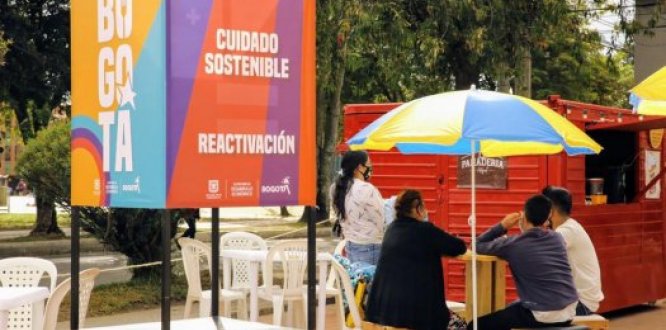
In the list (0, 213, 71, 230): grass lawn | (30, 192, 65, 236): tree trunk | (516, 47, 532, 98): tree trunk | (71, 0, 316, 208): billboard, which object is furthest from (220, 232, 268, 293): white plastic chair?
(0, 213, 71, 230): grass lawn

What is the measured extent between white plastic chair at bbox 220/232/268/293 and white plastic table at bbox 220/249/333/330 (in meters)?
0.08

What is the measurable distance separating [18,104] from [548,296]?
18931mm

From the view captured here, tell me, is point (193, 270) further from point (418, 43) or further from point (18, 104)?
point (18, 104)

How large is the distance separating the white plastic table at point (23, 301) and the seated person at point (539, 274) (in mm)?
3286

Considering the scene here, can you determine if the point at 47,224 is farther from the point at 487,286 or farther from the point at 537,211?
the point at 537,211

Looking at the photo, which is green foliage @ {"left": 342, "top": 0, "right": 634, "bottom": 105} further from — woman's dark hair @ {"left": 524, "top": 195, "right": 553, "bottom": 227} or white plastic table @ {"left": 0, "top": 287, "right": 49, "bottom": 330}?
white plastic table @ {"left": 0, "top": 287, "right": 49, "bottom": 330}

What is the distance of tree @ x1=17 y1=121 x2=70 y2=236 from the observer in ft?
42.2

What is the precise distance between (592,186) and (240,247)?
4179mm

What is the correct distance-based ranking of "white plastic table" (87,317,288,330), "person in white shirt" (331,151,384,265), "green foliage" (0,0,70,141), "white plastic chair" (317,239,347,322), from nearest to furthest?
"white plastic table" (87,317,288,330) → "person in white shirt" (331,151,384,265) → "white plastic chair" (317,239,347,322) → "green foliage" (0,0,70,141)

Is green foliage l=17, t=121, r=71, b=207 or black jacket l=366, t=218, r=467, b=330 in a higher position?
green foliage l=17, t=121, r=71, b=207

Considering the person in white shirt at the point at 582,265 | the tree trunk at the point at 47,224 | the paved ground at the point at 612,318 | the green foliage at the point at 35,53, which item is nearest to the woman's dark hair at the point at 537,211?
the person in white shirt at the point at 582,265

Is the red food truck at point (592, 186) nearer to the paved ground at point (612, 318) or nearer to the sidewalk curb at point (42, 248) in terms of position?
the paved ground at point (612, 318)

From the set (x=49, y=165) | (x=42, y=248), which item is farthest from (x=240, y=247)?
(x=42, y=248)

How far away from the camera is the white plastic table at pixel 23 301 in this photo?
5.10 metres
